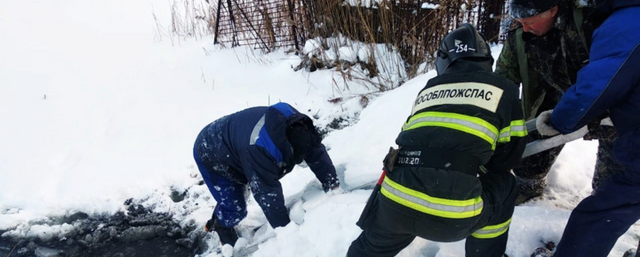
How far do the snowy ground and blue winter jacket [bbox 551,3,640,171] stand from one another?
69 centimetres

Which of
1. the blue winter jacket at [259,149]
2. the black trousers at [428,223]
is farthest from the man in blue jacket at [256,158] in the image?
the black trousers at [428,223]

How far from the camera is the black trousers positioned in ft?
4.60

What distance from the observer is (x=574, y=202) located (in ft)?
6.99

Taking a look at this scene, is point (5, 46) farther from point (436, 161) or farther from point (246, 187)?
point (436, 161)

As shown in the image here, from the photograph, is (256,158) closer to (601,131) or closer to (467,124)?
(467,124)

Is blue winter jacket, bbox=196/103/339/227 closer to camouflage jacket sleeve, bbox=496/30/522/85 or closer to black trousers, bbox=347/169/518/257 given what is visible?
black trousers, bbox=347/169/518/257

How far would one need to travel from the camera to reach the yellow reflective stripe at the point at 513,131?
1.49 meters

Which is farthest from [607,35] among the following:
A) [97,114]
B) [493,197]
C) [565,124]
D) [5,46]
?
[5,46]

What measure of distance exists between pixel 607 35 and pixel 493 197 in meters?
0.70

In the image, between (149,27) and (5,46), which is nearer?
(5,46)

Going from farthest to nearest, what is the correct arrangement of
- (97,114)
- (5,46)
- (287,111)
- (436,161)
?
(5,46) < (97,114) < (287,111) < (436,161)

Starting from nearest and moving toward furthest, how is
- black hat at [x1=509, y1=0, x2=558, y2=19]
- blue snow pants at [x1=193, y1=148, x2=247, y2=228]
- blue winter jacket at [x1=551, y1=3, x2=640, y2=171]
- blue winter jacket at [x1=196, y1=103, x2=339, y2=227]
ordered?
blue winter jacket at [x1=551, y1=3, x2=640, y2=171], black hat at [x1=509, y1=0, x2=558, y2=19], blue winter jacket at [x1=196, y1=103, x2=339, y2=227], blue snow pants at [x1=193, y1=148, x2=247, y2=228]

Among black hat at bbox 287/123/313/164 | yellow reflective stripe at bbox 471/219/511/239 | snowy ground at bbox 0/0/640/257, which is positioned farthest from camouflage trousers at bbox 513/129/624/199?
black hat at bbox 287/123/313/164

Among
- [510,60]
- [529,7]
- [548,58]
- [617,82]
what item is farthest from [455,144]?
[510,60]
